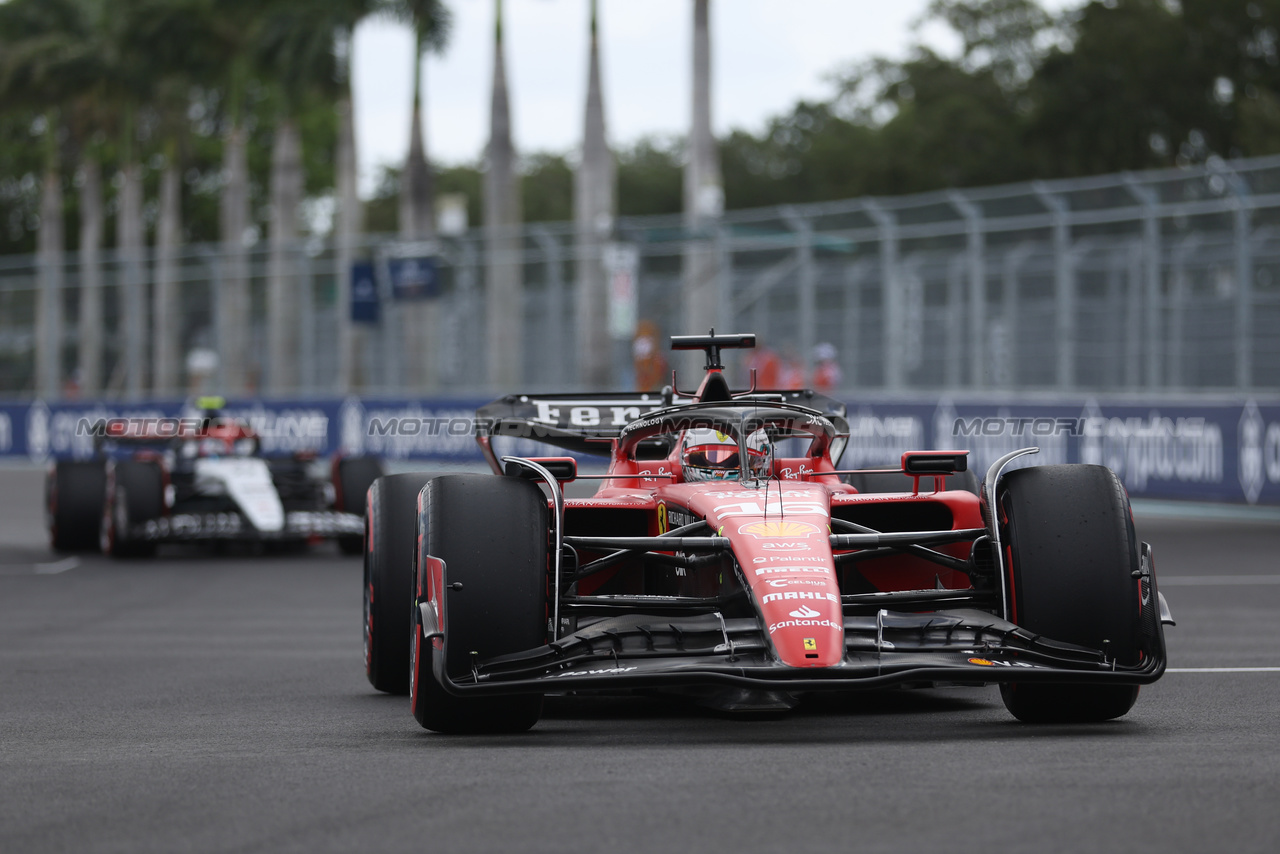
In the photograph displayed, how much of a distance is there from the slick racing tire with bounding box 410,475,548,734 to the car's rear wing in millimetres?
2701

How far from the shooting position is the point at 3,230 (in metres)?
72.9

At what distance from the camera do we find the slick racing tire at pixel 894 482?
9.09 meters

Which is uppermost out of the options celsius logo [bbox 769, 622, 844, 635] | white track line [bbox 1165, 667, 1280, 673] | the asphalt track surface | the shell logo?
the shell logo

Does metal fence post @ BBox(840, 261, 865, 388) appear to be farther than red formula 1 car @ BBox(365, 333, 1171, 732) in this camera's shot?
Yes

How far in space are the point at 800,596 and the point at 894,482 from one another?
355 cm

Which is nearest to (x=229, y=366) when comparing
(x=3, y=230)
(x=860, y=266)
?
(x=860, y=266)

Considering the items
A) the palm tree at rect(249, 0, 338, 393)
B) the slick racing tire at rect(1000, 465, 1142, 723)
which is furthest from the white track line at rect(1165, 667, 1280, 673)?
the palm tree at rect(249, 0, 338, 393)

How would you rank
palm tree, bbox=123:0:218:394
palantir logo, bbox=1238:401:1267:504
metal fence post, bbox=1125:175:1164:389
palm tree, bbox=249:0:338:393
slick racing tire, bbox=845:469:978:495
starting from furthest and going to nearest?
palm tree, bbox=123:0:218:394 → palm tree, bbox=249:0:338:393 → metal fence post, bbox=1125:175:1164:389 → palantir logo, bbox=1238:401:1267:504 → slick racing tire, bbox=845:469:978:495

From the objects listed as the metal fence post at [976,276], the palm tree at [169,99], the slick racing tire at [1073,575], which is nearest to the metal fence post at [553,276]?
the metal fence post at [976,276]

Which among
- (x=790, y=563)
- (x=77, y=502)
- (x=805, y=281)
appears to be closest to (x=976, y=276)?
(x=805, y=281)

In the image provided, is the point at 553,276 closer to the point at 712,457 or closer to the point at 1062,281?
the point at 1062,281

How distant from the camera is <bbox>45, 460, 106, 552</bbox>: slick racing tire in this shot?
57.0 feet

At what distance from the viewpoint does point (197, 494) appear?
17078 mm

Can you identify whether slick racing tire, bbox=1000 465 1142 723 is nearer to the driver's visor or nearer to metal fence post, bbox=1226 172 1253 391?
the driver's visor
